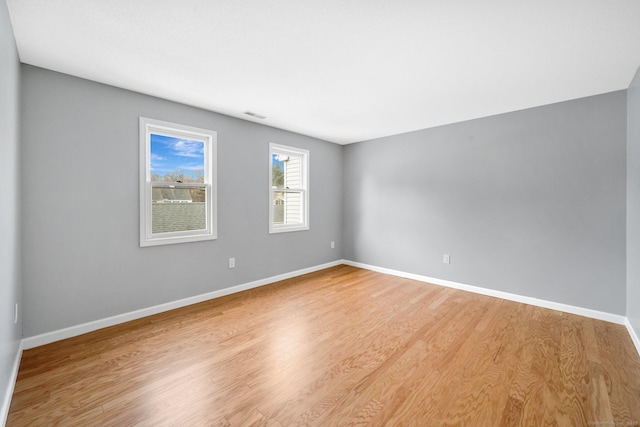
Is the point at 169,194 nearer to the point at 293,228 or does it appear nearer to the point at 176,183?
the point at 176,183

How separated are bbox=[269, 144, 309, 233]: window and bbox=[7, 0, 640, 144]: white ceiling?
1.39m

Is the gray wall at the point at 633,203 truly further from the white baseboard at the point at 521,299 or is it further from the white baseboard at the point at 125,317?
the white baseboard at the point at 125,317

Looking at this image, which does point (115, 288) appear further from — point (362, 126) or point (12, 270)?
point (362, 126)

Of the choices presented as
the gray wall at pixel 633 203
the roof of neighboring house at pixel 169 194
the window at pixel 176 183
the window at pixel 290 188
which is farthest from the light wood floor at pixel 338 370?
the window at pixel 290 188

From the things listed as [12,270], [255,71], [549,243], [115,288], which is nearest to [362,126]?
[255,71]

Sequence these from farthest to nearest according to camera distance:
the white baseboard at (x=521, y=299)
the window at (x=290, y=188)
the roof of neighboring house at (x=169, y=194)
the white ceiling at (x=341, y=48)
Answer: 1. the window at (x=290, y=188)
2. the roof of neighboring house at (x=169, y=194)
3. the white baseboard at (x=521, y=299)
4. the white ceiling at (x=341, y=48)

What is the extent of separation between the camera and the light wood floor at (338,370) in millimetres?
1558

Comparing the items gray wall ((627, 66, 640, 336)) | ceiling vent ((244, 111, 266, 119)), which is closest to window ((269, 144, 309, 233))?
ceiling vent ((244, 111, 266, 119))

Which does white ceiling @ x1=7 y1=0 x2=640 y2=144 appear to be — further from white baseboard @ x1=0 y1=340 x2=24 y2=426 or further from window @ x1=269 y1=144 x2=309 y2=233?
white baseboard @ x1=0 y1=340 x2=24 y2=426

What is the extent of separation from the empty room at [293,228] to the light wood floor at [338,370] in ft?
0.06

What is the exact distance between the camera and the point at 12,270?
1824 millimetres

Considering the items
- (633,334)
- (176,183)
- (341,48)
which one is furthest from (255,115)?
(633,334)

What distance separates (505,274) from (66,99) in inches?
206

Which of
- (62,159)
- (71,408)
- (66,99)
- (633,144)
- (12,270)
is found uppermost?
(66,99)
